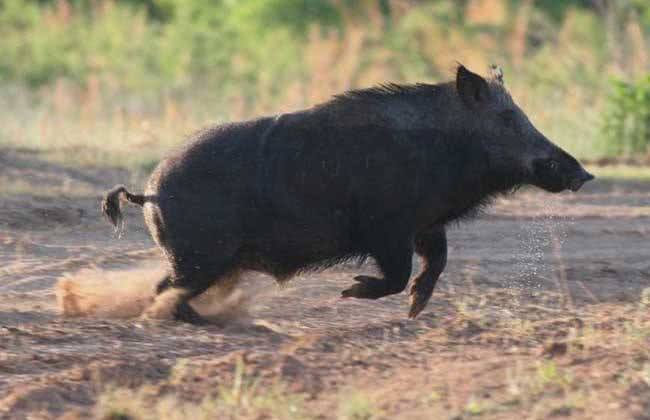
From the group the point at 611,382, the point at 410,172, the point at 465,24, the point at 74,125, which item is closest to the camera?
the point at 611,382

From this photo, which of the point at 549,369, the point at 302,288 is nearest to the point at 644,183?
the point at 302,288

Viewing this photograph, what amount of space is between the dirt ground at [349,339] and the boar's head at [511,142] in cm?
71

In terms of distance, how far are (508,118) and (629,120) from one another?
27.3 feet

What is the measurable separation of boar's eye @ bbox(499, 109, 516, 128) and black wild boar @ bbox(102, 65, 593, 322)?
0.38 m

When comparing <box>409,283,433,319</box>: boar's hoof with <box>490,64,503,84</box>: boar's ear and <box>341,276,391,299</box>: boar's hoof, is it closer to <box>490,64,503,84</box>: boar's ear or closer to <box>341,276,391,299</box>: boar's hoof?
<box>341,276,391,299</box>: boar's hoof

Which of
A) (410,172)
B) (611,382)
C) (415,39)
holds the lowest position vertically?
(611,382)

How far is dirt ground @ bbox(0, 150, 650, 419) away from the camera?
16.8ft

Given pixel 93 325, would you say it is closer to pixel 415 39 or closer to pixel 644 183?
pixel 644 183

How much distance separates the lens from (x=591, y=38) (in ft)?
73.7

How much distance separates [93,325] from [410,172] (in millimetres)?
1718

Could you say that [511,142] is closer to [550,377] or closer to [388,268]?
[388,268]

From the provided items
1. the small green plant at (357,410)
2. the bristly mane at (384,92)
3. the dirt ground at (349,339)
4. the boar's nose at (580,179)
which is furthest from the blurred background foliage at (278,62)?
the small green plant at (357,410)

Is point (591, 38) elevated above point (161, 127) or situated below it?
above

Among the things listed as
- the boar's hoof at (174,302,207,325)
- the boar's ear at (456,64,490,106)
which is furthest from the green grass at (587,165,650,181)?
the boar's hoof at (174,302,207,325)
